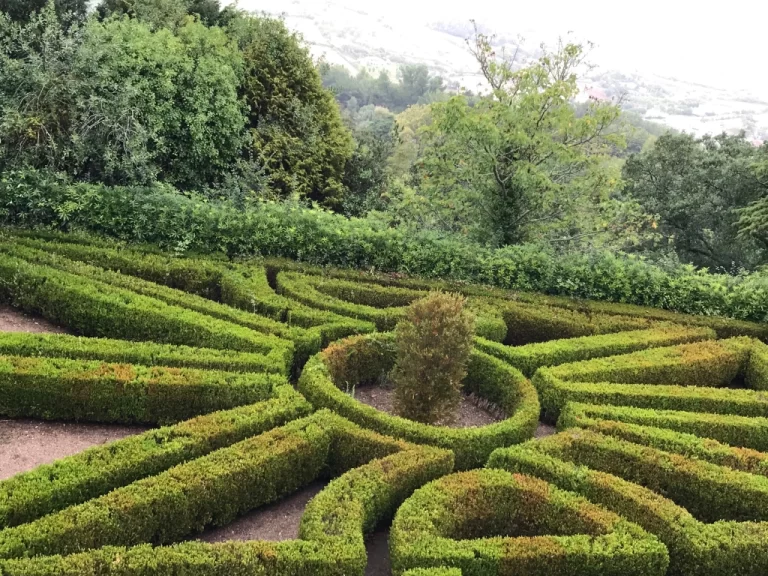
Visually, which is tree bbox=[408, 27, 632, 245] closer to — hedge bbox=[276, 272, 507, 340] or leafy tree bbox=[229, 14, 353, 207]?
hedge bbox=[276, 272, 507, 340]

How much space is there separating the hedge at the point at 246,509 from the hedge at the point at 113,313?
1.88 meters

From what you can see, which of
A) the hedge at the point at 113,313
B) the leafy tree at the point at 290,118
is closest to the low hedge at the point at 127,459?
the hedge at the point at 113,313

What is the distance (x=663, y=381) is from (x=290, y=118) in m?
13.8

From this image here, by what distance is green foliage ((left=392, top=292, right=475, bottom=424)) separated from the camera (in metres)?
7.51

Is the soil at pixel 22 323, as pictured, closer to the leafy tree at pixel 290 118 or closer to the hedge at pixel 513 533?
the hedge at pixel 513 533

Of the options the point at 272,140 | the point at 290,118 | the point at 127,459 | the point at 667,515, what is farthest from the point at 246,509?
the point at 290,118

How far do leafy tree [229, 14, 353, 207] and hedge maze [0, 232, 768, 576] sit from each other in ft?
27.0

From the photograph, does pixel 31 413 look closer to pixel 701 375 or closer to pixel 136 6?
pixel 701 375

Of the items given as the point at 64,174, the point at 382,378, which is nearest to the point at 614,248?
the point at 382,378

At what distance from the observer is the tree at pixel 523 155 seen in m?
13.2

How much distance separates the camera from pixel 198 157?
1634cm

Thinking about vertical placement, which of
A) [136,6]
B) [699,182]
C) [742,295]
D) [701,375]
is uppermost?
[136,6]

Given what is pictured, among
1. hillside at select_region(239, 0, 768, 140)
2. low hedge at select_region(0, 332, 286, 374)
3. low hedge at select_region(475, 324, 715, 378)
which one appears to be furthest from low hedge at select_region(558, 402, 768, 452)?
hillside at select_region(239, 0, 768, 140)

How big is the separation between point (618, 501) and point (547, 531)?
771 mm
